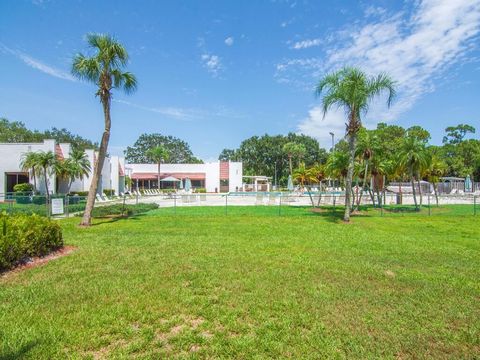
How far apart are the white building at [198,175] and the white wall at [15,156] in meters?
22.3

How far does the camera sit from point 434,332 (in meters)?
3.58

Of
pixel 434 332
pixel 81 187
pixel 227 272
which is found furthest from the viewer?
pixel 81 187

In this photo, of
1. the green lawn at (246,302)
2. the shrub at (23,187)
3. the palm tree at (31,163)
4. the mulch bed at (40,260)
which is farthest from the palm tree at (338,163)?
the shrub at (23,187)

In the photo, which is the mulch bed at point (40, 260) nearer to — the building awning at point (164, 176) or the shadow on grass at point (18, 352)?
the shadow on grass at point (18, 352)

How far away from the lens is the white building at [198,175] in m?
50.0

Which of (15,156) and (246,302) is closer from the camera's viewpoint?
(246,302)

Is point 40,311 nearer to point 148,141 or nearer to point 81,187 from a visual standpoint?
point 81,187

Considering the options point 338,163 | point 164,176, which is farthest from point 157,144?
point 338,163

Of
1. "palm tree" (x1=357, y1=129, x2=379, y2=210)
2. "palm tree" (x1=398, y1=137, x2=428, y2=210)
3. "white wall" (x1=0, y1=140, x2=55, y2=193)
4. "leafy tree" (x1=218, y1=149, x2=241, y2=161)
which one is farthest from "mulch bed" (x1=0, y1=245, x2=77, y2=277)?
"leafy tree" (x1=218, y1=149, x2=241, y2=161)

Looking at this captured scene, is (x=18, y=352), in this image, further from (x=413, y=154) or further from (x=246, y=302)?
(x=413, y=154)

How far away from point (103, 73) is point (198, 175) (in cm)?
3854

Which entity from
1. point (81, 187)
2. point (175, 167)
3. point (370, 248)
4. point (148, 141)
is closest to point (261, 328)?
point (370, 248)

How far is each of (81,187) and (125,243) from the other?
984 inches

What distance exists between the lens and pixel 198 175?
5116 cm
